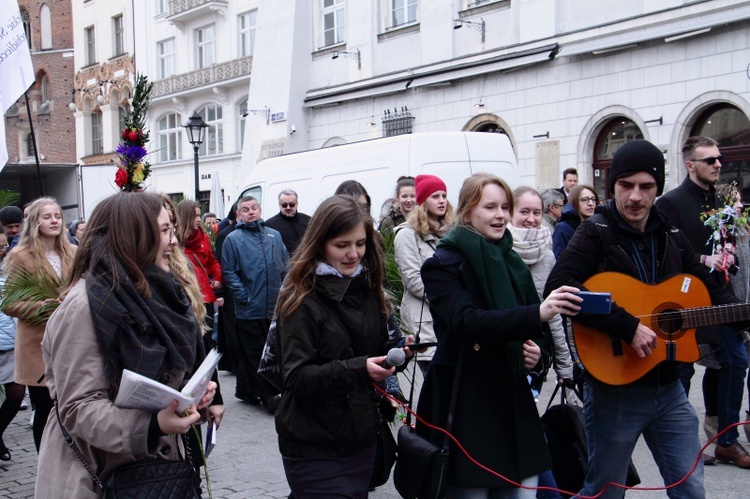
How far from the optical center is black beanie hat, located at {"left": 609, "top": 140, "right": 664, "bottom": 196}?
142 inches

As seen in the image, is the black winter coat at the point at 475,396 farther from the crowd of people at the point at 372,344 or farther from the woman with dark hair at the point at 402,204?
the woman with dark hair at the point at 402,204

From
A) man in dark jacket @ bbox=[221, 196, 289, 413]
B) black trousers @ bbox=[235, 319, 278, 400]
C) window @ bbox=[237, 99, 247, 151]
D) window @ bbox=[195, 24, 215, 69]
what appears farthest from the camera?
window @ bbox=[195, 24, 215, 69]

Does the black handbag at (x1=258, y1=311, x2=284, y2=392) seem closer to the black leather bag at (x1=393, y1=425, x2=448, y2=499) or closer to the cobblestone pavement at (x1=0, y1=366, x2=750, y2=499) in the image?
the black leather bag at (x1=393, y1=425, x2=448, y2=499)

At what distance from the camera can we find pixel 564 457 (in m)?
3.93

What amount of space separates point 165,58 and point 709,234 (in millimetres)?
33286

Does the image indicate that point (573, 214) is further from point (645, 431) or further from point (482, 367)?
point (482, 367)

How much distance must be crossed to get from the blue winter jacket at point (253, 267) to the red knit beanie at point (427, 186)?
2.57 meters

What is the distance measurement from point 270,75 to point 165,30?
12155 millimetres

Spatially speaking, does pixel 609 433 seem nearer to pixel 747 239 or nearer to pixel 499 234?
pixel 499 234

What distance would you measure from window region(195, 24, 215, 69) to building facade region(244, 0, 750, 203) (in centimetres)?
730

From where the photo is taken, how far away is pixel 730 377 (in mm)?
5652

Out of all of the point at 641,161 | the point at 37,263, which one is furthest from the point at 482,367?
the point at 37,263

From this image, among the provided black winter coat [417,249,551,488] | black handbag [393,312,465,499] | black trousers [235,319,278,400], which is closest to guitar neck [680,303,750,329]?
black winter coat [417,249,551,488]

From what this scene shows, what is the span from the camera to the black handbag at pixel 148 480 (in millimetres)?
2582
